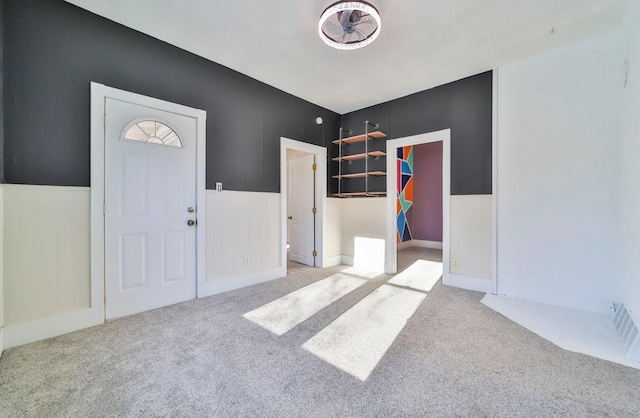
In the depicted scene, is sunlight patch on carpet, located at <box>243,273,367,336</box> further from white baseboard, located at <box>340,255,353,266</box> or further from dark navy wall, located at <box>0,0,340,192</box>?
dark navy wall, located at <box>0,0,340,192</box>

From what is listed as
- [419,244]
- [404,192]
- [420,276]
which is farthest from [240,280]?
[419,244]

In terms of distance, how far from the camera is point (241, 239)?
11.6 feet

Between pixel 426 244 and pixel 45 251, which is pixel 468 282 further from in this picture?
pixel 45 251

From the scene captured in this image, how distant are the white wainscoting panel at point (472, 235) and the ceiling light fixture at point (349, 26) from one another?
2.33 meters

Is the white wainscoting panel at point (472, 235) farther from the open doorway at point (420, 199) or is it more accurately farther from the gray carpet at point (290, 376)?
the open doorway at point (420, 199)

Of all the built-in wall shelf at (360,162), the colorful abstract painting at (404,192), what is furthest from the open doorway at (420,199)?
the built-in wall shelf at (360,162)

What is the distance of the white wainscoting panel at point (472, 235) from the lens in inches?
133

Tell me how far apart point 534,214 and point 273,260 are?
3.32 meters

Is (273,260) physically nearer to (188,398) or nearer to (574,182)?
(188,398)

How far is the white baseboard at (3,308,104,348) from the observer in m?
2.05

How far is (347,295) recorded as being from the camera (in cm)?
321

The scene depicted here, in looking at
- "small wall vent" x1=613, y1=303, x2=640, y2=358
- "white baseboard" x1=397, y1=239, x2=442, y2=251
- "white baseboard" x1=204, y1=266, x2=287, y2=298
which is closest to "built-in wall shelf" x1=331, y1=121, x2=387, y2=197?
"white baseboard" x1=204, y1=266, x2=287, y2=298

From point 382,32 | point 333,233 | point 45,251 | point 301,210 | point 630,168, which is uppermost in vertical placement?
point 382,32

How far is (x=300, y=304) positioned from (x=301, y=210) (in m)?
2.32
